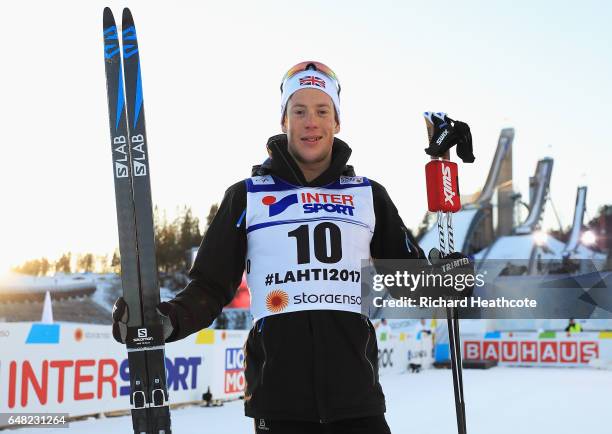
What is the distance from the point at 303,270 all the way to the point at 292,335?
0.24m

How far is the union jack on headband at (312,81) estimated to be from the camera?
2758 mm

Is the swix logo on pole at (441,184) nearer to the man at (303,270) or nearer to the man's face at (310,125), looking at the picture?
the man at (303,270)

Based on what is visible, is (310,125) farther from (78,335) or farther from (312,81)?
(78,335)

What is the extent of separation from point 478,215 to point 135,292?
167 ft

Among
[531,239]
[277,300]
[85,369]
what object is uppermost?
[531,239]

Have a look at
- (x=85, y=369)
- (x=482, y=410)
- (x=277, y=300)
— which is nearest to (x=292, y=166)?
(x=277, y=300)

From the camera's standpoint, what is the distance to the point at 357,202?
2.65 m

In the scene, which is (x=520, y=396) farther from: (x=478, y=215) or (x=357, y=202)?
(x=478, y=215)

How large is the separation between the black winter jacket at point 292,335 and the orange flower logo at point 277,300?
0.03 metres

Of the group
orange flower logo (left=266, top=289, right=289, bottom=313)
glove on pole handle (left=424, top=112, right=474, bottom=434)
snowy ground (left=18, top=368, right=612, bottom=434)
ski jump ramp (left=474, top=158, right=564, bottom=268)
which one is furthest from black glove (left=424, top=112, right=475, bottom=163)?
ski jump ramp (left=474, top=158, right=564, bottom=268)

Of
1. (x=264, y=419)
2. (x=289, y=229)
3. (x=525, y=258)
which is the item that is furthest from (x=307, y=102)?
(x=525, y=258)

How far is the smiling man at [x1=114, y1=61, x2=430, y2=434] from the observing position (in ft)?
7.70

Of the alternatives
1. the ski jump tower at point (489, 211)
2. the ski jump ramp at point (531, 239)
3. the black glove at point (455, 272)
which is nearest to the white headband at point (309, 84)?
the black glove at point (455, 272)

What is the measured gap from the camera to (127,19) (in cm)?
→ 330
